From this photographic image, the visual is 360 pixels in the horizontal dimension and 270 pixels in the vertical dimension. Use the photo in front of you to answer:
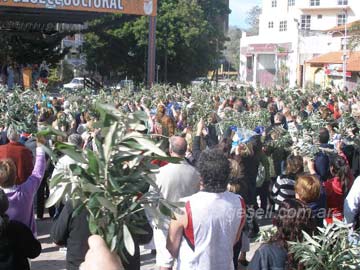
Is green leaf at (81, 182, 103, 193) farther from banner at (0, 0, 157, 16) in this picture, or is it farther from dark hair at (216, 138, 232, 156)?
banner at (0, 0, 157, 16)

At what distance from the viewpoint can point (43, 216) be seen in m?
9.05

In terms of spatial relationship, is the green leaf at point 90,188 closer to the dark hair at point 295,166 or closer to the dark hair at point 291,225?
the dark hair at point 291,225

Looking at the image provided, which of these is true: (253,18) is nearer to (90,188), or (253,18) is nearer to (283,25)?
(283,25)

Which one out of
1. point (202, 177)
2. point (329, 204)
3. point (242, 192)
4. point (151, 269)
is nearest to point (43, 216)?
point (151, 269)

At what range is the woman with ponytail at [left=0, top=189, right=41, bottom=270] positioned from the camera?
4039 millimetres

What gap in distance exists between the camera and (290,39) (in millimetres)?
56375

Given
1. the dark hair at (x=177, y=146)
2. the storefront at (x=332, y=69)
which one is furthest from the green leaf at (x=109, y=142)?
the storefront at (x=332, y=69)

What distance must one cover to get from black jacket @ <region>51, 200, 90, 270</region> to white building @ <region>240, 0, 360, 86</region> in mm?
44184

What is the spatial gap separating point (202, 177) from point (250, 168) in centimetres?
389

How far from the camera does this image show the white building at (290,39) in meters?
54.1

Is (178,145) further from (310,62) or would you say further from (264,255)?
(310,62)

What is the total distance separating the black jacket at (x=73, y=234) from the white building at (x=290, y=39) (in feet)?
145

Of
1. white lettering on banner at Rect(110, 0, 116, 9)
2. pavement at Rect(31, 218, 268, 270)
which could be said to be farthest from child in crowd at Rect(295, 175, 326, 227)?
white lettering on banner at Rect(110, 0, 116, 9)

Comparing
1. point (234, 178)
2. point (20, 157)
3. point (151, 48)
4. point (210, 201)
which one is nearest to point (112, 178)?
Result: point (210, 201)
